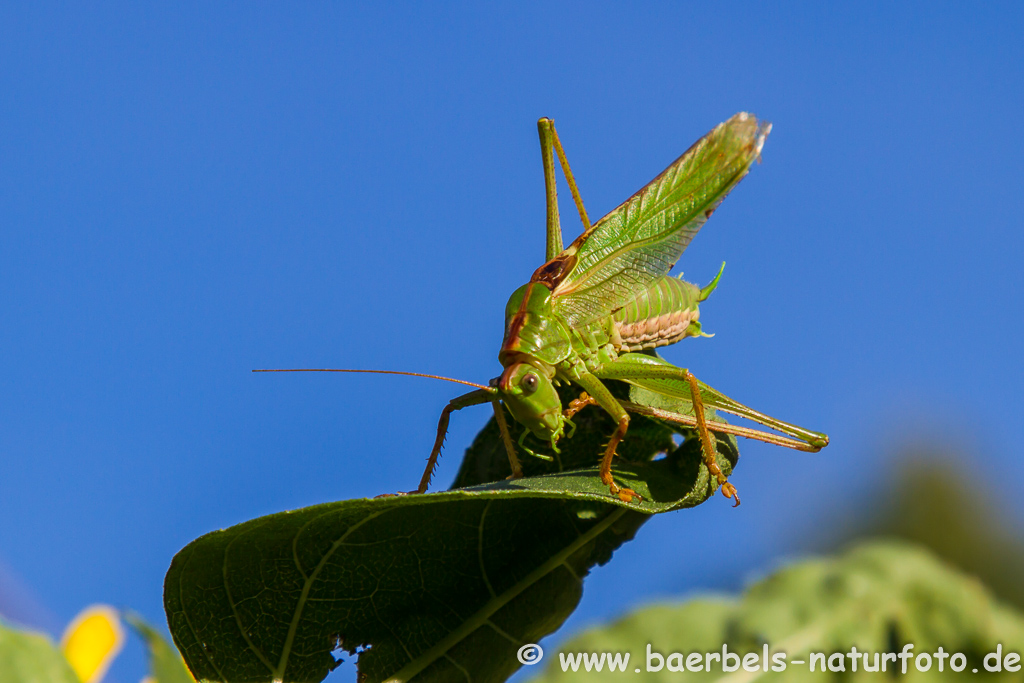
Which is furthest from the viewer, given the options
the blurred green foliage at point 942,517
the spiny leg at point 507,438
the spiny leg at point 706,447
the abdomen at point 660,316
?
the blurred green foliage at point 942,517

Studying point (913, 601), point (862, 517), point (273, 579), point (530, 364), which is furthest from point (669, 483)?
point (862, 517)

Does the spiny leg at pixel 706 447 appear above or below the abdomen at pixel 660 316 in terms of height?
below

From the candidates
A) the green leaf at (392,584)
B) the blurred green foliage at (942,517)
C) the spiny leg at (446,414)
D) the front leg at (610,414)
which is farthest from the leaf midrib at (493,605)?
the blurred green foliage at (942,517)

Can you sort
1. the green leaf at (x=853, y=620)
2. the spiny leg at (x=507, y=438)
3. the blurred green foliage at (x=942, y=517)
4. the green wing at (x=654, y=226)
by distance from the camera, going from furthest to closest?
the blurred green foliage at (x=942, y=517) → the green wing at (x=654, y=226) → the spiny leg at (x=507, y=438) → the green leaf at (x=853, y=620)

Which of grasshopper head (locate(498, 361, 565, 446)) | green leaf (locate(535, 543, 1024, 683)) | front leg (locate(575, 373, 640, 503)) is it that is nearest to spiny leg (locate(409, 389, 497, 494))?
grasshopper head (locate(498, 361, 565, 446))

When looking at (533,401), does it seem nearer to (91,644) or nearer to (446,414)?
(446,414)

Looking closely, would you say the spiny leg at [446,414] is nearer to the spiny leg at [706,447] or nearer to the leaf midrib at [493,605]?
the spiny leg at [706,447]

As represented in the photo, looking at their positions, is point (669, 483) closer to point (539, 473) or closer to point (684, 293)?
point (539, 473)
